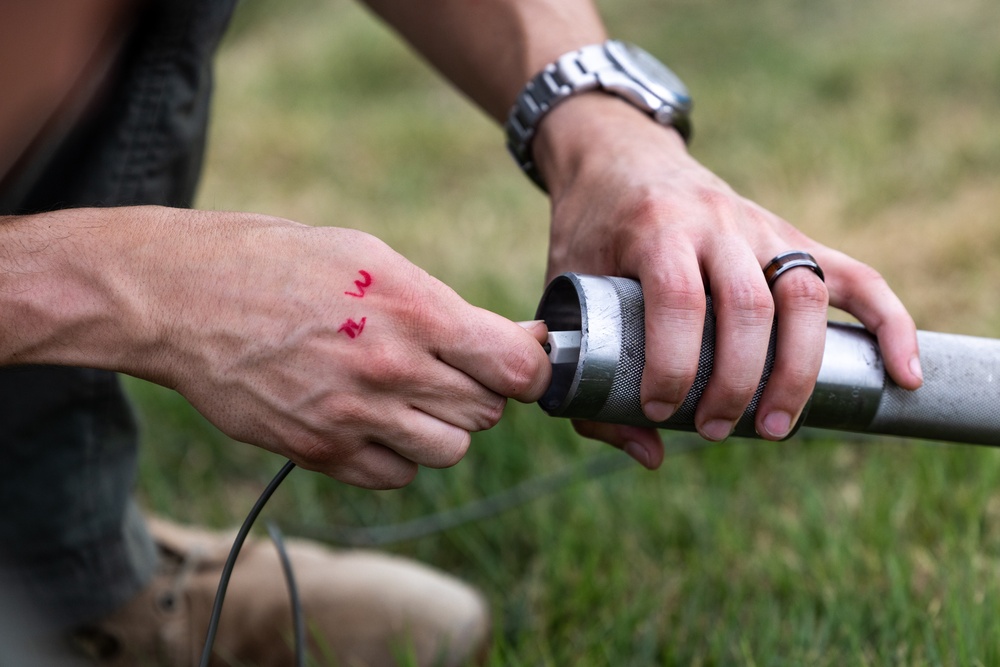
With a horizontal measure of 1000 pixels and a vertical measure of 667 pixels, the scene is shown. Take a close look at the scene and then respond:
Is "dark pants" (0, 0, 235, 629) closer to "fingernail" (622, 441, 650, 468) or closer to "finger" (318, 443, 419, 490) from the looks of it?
"finger" (318, 443, 419, 490)

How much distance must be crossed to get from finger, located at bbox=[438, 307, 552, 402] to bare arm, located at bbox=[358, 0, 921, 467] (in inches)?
4.8

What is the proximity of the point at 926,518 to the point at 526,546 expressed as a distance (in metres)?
0.67

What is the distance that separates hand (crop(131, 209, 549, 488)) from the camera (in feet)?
2.89

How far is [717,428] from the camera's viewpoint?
3.29ft

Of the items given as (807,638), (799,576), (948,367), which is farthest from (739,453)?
(948,367)

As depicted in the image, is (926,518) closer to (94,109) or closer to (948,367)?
(948,367)

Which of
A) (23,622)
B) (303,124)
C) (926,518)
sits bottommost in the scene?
(23,622)

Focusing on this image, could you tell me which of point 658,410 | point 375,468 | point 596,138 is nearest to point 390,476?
point 375,468

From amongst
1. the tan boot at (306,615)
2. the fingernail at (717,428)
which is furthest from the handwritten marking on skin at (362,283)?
the tan boot at (306,615)

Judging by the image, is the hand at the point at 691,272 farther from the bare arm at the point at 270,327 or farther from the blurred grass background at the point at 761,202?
the blurred grass background at the point at 761,202

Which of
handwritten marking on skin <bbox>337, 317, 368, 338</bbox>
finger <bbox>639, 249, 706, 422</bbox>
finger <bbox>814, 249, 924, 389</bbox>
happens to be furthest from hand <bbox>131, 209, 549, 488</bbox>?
finger <bbox>814, 249, 924, 389</bbox>

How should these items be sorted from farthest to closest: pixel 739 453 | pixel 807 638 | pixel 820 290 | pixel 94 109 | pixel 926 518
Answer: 1. pixel 739 453
2. pixel 926 518
3. pixel 94 109
4. pixel 807 638
5. pixel 820 290

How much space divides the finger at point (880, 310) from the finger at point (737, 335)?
0.57 ft

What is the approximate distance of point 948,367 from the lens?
1.05 m
